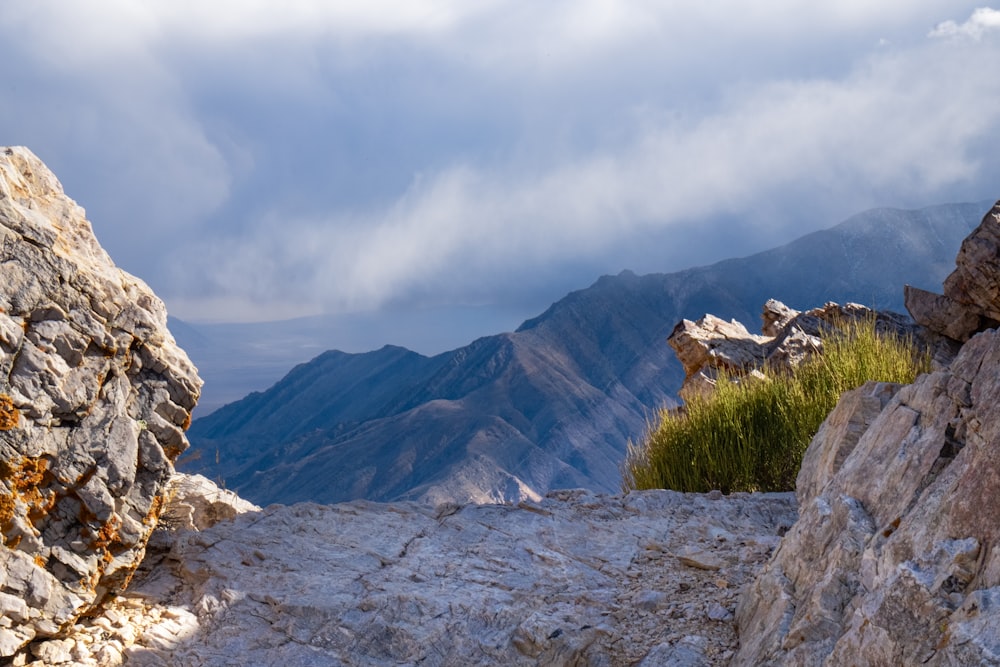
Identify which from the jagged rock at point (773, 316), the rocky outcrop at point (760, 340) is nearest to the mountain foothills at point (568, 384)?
the jagged rock at point (773, 316)

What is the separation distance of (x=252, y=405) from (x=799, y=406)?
492 ft

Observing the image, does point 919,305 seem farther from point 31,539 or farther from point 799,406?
point 31,539

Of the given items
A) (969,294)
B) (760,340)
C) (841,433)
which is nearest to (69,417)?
(841,433)

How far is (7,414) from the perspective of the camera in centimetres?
387

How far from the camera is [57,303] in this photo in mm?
4074

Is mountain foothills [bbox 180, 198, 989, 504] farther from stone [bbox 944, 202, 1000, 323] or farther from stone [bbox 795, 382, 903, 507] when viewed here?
stone [bbox 795, 382, 903, 507]

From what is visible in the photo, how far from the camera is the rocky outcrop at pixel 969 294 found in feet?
29.0

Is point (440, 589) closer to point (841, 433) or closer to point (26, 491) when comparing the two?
point (26, 491)

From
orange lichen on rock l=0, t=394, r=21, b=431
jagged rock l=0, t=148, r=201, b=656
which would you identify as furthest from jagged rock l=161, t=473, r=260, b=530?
orange lichen on rock l=0, t=394, r=21, b=431

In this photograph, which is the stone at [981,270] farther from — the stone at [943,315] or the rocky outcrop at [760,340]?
the rocky outcrop at [760,340]

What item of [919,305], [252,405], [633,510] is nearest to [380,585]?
[633,510]

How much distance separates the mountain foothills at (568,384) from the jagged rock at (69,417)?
62.7 m

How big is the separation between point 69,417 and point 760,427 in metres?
6.74

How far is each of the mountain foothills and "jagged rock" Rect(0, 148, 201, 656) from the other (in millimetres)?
62669
